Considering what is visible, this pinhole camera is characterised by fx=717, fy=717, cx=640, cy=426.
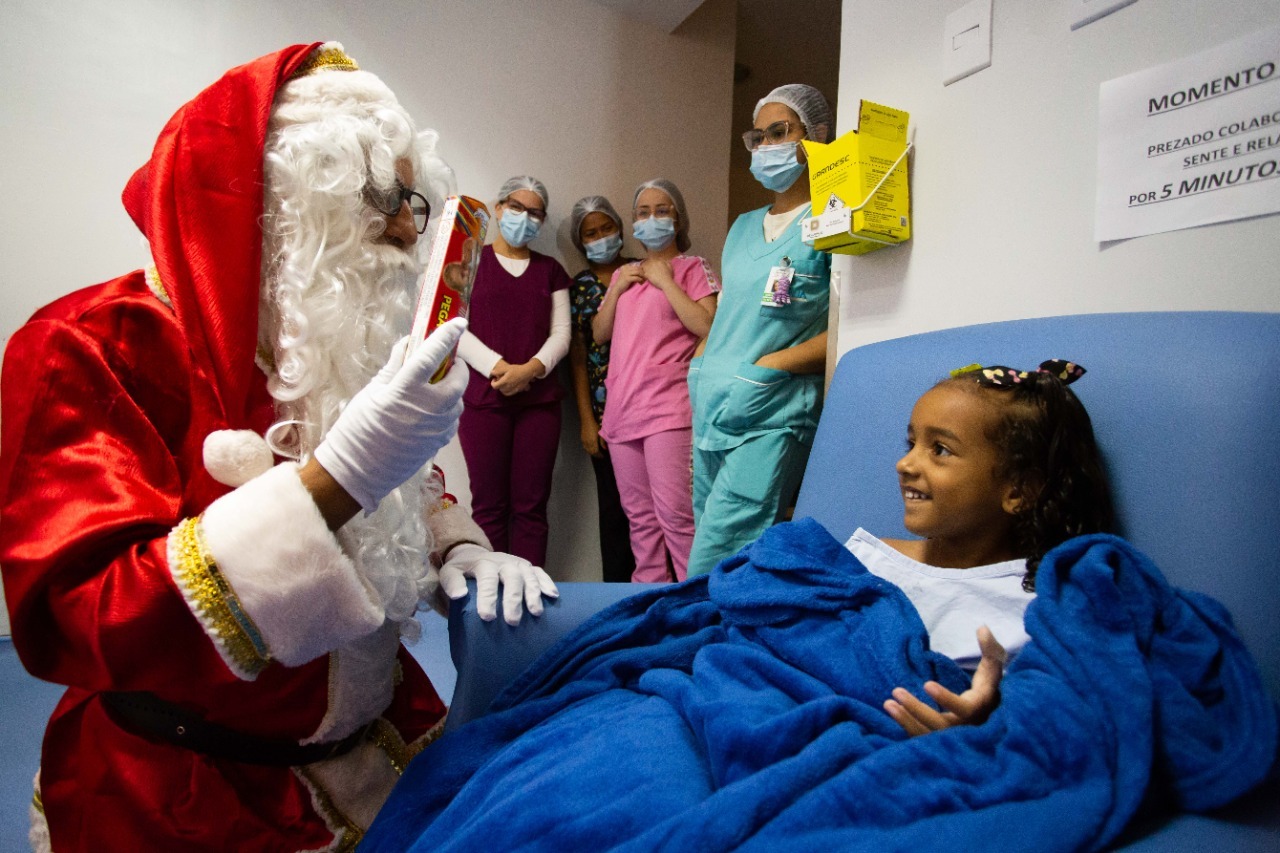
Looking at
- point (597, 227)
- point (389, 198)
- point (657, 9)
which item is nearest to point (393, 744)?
point (389, 198)

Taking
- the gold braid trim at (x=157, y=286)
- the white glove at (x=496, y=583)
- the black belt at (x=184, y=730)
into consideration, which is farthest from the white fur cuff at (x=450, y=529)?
the gold braid trim at (x=157, y=286)

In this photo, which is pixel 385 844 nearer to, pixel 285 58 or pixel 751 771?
pixel 751 771

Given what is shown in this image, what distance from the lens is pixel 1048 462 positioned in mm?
862

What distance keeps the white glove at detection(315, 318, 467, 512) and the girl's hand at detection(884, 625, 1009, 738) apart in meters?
0.54

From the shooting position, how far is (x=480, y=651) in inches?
37.9

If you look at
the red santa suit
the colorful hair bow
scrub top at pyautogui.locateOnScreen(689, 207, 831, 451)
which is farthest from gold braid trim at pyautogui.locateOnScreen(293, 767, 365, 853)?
scrub top at pyautogui.locateOnScreen(689, 207, 831, 451)

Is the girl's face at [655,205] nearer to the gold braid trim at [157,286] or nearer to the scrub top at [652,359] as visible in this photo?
the scrub top at [652,359]

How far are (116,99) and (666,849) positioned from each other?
109 inches

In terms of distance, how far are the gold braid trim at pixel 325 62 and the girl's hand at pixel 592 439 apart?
1.89 metres

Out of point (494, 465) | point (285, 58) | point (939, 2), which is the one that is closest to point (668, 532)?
point (494, 465)

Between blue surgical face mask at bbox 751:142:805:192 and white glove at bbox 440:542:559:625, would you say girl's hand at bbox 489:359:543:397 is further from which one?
white glove at bbox 440:542:559:625

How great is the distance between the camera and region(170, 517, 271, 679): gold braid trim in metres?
0.67

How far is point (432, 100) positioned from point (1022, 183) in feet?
7.46

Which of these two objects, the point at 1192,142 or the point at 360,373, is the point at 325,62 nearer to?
the point at 360,373
